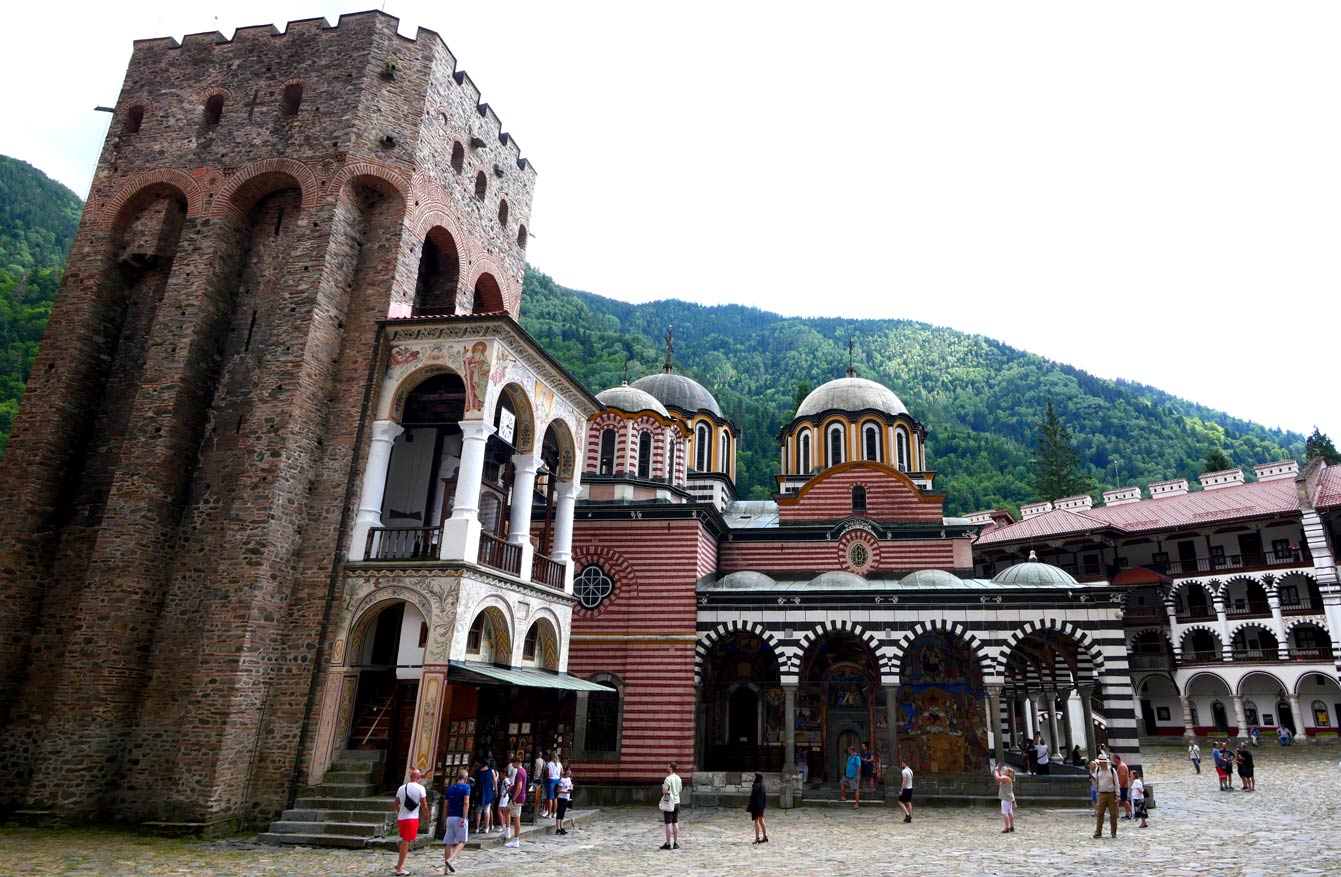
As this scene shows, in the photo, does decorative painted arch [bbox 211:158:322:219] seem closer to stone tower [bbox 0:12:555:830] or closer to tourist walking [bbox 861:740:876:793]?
stone tower [bbox 0:12:555:830]

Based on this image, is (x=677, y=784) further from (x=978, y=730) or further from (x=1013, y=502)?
(x=1013, y=502)

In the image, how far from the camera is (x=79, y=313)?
14672mm

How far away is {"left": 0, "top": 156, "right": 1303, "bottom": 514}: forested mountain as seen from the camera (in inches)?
2032

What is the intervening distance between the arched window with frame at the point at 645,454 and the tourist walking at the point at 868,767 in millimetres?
8989

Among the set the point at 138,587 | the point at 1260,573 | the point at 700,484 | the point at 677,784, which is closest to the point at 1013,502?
the point at 1260,573

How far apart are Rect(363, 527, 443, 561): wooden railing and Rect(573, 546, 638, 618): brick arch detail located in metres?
6.33

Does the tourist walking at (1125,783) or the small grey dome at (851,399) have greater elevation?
the small grey dome at (851,399)

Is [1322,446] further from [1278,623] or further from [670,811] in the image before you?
[670,811]

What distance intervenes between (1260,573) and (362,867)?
35.6 meters

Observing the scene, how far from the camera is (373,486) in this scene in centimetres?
1365

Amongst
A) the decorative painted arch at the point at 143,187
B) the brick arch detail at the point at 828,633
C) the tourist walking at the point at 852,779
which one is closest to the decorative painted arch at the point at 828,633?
the brick arch detail at the point at 828,633

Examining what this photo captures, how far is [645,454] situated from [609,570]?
14.8ft

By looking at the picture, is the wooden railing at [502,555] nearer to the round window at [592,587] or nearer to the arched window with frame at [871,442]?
the round window at [592,587]

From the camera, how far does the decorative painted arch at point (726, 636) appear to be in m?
19.1
